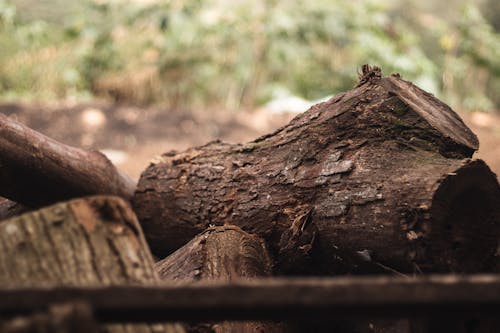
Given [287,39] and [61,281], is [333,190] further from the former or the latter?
[287,39]

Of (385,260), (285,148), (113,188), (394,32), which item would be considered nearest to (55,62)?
(394,32)

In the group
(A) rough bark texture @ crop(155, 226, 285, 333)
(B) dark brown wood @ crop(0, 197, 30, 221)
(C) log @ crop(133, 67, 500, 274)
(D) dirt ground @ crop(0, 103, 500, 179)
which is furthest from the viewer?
(D) dirt ground @ crop(0, 103, 500, 179)

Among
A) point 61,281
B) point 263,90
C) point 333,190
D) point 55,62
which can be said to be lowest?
point 61,281

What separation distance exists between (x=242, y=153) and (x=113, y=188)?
601 mm

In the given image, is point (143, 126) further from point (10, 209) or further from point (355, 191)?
point (355, 191)

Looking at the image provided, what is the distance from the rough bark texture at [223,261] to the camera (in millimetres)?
1843

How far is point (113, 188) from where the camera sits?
2.45 m

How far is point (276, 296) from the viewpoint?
912 mm

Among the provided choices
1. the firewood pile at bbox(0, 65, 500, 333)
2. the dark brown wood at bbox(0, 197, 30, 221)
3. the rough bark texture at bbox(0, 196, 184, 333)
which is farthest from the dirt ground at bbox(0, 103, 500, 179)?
the rough bark texture at bbox(0, 196, 184, 333)

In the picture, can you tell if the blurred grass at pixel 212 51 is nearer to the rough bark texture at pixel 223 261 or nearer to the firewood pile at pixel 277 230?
the firewood pile at pixel 277 230

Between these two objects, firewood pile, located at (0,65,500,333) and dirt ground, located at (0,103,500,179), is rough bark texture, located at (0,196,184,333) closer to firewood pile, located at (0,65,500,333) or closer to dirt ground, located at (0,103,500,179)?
firewood pile, located at (0,65,500,333)

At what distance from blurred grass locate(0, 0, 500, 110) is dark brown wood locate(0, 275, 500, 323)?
244 inches

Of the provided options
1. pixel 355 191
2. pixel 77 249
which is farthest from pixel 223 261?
pixel 77 249

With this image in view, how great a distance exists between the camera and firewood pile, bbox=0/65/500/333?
92 centimetres
